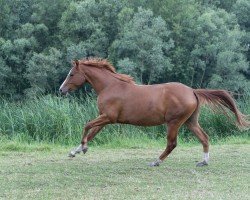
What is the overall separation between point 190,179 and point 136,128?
620 cm

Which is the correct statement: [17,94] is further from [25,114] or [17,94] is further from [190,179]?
[190,179]

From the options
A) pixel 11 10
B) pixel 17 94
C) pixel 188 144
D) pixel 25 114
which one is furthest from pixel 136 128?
pixel 11 10

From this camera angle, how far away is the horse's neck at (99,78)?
910 cm

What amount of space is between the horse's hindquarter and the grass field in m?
0.81

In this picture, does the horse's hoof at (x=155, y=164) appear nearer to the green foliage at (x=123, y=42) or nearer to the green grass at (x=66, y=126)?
the green grass at (x=66, y=126)

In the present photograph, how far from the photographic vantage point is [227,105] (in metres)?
9.30

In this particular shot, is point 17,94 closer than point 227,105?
No

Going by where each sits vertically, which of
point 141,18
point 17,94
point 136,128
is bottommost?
point 17,94

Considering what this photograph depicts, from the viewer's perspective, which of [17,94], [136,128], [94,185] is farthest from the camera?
[17,94]

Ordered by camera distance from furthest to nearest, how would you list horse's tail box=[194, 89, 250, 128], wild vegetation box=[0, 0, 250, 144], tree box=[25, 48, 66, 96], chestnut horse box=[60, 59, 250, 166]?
1. tree box=[25, 48, 66, 96]
2. wild vegetation box=[0, 0, 250, 144]
3. horse's tail box=[194, 89, 250, 128]
4. chestnut horse box=[60, 59, 250, 166]

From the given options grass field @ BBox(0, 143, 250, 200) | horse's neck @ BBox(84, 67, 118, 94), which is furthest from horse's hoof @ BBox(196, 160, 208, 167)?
horse's neck @ BBox(84, 67, 118, 94)

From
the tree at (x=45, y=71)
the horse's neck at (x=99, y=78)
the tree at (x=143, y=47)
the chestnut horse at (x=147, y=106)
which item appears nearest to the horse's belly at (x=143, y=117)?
the chestnut horse at (x=147, y=106)

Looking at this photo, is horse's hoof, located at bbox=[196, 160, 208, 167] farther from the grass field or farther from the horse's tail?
the horse's tail

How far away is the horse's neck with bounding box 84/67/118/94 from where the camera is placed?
9102 mm
